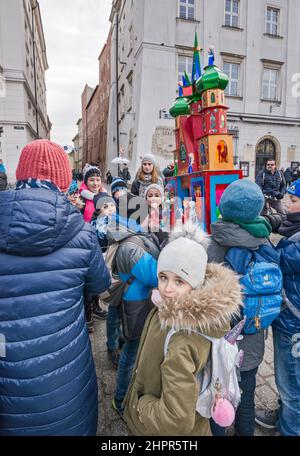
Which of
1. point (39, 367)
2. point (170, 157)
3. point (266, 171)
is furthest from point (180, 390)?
point (170, 157)

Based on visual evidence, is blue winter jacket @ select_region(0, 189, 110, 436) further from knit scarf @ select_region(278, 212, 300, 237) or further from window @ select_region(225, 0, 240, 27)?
window @ select_region(225, 0, 240, 27)

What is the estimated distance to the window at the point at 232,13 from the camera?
15000mm

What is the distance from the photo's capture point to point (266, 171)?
249 inches

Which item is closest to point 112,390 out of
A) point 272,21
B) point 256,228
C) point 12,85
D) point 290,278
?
point 290,278

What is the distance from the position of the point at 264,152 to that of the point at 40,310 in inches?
704

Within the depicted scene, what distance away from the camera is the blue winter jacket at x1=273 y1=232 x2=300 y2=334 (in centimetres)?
172

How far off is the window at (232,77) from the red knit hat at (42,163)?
16575mm

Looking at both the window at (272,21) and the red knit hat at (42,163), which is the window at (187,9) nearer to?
the window at (272,21)

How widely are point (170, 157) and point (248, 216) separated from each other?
13208mm

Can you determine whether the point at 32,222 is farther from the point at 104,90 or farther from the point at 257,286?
the point at 104,90

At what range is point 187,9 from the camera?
14211 millimetres

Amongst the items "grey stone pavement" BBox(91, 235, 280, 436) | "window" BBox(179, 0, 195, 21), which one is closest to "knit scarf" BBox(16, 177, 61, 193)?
"grey stone pavement" BBox(91, 235, 280, 436)

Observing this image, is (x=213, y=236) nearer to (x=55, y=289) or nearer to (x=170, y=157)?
(x=55, y=289)
